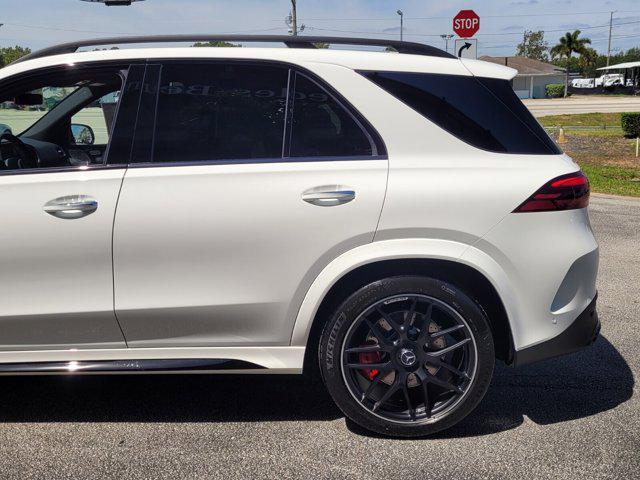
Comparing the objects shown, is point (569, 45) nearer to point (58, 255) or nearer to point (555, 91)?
point (555, 91)

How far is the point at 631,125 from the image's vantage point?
898 inches

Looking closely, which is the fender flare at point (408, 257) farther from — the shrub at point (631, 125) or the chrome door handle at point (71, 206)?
the shrub at point (631, 125)

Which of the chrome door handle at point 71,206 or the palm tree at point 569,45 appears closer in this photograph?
the chrome door handle at point 71,206

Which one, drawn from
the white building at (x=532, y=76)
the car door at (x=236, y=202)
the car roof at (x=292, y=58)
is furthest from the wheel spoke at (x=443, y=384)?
the white building at (x=532, y=76)

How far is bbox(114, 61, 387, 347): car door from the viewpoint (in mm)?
3131

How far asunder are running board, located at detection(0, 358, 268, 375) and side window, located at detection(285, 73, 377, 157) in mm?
1045

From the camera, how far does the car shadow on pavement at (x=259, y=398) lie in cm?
364

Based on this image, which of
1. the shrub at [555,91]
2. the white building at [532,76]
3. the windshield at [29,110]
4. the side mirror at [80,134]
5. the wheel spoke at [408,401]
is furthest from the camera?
the white building at [532,76]

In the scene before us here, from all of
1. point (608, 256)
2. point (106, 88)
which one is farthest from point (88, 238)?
point (608, 256)

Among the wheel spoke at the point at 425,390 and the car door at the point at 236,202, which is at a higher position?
the car door at the point at 236,202

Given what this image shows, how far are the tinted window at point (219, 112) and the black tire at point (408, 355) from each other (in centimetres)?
87

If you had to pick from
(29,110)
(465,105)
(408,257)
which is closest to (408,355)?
(408,257)

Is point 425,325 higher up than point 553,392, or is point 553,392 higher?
point 425,325

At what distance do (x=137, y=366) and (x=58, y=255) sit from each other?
2.08 feet
